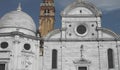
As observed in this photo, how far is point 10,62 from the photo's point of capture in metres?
27.6

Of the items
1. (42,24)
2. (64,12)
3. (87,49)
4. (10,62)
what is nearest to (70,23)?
(64,12)

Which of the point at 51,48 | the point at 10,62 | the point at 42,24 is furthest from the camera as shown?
the point at 42,24

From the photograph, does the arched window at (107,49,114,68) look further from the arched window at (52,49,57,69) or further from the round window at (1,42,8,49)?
the round window at (1,42,8,49)

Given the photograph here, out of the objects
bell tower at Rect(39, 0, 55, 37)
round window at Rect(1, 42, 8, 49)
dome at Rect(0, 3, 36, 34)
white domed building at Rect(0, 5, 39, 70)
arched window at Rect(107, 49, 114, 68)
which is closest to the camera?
white domed building at Rect(0, 5, 39, 70)

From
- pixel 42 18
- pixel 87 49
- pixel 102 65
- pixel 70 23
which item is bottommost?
pixel 102 65

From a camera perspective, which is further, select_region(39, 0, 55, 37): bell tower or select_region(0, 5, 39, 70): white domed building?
select_region(39, 0, 55, 37): bell tower

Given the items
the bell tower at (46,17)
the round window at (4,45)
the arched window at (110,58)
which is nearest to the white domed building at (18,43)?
the round window at (4,45)

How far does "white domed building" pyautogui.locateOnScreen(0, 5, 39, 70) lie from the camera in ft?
90.8

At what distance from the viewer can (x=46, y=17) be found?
A: 2015 inches

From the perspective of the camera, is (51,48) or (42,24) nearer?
(51,48)

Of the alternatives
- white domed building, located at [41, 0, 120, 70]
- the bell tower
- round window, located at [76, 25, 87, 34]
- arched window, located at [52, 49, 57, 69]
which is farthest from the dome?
the bell tower

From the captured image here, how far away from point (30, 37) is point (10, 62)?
3.60m

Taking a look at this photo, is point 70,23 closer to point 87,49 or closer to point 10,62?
point 87,49

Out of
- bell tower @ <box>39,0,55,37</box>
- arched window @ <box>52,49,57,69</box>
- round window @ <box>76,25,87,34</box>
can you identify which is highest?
bell tower @ <box>39,0,55,37</box>
